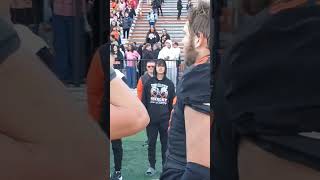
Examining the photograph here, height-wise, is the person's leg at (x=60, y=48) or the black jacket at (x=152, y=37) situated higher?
the person's leg at (x=60, y=48)

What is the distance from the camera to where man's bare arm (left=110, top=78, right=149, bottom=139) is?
1.68m

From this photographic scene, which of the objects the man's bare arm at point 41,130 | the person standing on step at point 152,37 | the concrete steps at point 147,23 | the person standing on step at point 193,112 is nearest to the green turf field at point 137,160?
the person standing on step at point 152,37

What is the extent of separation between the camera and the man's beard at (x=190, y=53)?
2074 mm

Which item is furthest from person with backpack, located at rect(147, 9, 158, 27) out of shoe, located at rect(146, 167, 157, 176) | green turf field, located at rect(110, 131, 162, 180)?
shoe, located at rect(146, 167, 157, 176)

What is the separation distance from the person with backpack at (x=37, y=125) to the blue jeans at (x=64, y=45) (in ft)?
0.09

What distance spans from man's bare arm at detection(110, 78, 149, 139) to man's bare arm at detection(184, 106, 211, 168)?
19cm

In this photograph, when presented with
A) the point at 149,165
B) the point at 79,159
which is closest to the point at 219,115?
the point at 79,159

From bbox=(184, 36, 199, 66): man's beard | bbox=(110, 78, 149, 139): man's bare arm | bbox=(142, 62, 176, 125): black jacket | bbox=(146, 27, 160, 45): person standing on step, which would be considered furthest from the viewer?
bbox=(146, 27, 160, 45): person standing on step

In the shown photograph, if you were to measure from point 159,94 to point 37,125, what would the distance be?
8.70ft

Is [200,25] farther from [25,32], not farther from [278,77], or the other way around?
[278,77]

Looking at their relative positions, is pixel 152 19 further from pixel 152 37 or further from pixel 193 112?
pixel 193 112

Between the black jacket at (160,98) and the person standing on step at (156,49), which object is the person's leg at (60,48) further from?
the person standing on step at (156,49)

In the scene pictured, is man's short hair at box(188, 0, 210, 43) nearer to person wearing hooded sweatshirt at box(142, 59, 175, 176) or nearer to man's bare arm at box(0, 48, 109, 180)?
man's bare arm at box(0, 48, 109, 180)

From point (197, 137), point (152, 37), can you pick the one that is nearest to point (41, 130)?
point (197, 137)
